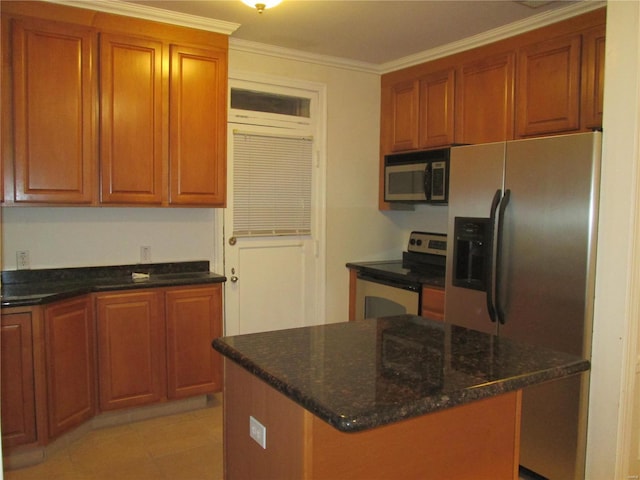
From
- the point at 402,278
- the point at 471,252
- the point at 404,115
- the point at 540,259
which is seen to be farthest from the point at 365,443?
the point at 404,115

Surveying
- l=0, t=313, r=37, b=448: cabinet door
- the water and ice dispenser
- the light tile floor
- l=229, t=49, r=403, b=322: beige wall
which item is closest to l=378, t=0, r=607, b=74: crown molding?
l=229, t=49, r=403, b=322: beige wall

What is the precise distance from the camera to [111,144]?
3191 millimetres

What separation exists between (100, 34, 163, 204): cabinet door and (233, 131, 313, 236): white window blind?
28.6 inches

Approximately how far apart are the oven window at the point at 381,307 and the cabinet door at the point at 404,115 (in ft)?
4.13

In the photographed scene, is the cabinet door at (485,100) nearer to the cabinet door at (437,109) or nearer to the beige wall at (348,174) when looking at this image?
the cabinet door at (437,109)

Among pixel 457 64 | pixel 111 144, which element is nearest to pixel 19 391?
pixel 111 144

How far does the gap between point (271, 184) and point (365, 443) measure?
2866 mm

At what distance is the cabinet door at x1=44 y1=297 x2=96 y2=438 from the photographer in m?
A: 2.84

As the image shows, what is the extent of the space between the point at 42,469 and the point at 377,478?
2129 millimetres

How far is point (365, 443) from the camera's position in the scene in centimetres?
145

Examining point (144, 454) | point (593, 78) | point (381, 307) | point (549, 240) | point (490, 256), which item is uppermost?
point (593, 78)

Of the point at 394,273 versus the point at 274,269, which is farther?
the point at 274,269

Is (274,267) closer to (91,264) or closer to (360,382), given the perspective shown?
(91,264)

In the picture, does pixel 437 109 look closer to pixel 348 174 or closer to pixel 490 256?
pixel 348 174
